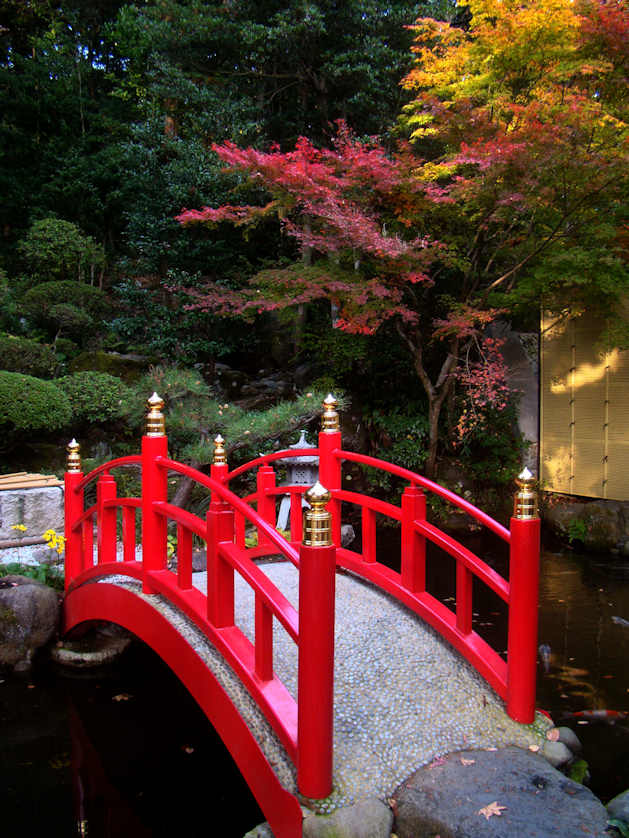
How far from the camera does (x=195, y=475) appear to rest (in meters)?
3.20

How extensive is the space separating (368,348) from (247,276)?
2.50 m

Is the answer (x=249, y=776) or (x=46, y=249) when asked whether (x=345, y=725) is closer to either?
(x=249, y=776)

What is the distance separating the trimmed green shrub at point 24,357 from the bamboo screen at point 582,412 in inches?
295

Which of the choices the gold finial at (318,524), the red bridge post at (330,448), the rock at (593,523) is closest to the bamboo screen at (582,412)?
the rock at (593,523)

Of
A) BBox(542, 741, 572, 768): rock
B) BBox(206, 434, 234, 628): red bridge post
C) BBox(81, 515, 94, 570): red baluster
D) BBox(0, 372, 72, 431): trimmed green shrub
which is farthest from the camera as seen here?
BBox(0, 372, 72, 431): trimmed green shrub

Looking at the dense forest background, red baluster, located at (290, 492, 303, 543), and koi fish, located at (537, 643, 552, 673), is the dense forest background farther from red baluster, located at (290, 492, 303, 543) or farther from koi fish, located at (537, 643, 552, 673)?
koi fish, located at (537, 643, 552, 673)

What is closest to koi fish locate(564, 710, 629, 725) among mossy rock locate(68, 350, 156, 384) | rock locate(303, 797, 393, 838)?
rock locate(303, 797, 393, 838)

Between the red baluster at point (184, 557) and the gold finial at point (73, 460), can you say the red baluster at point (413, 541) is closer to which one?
the red baluster at point (184, 557)

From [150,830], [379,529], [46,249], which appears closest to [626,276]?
[379,529]

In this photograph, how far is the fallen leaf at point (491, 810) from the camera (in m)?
2.29

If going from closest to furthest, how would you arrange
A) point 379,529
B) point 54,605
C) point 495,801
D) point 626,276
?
point 495,801
point 54,605
point 626,276
point 379,529

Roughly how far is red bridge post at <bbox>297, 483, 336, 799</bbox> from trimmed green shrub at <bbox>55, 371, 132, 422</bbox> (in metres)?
6.03

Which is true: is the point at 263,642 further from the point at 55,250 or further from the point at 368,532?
the point at 55,250

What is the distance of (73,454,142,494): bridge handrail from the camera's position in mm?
3843
